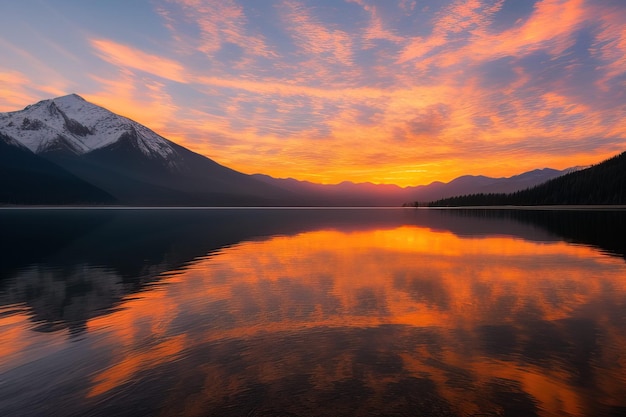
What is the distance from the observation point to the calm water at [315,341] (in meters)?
10.8

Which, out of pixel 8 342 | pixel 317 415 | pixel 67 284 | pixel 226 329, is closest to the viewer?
pixel 317 415

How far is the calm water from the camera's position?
35.3 feet

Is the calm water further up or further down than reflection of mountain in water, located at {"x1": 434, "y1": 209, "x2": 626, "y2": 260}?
further down

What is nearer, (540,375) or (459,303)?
(540,375)

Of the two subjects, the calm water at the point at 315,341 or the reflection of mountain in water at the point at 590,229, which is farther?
the reflection of mountain in water at the point at 590,229

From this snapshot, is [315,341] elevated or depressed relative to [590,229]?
depressed

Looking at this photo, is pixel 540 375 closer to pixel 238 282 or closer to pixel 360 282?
pixel 360 282

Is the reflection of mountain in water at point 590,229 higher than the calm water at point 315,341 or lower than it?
higher

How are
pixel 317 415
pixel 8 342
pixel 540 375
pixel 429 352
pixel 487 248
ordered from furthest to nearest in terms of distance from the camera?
pixel 487 248 → pixel 8 342 → pixel 429 352 → pixel 540 375 → pixel 317 415

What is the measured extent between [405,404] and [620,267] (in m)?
31.9

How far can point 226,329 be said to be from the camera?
17078 millimetres

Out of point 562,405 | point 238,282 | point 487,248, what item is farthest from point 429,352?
point 487,248

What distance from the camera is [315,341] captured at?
15438mm

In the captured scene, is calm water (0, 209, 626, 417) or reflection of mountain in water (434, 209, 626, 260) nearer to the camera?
calm water (0, 209, 626, 417)
